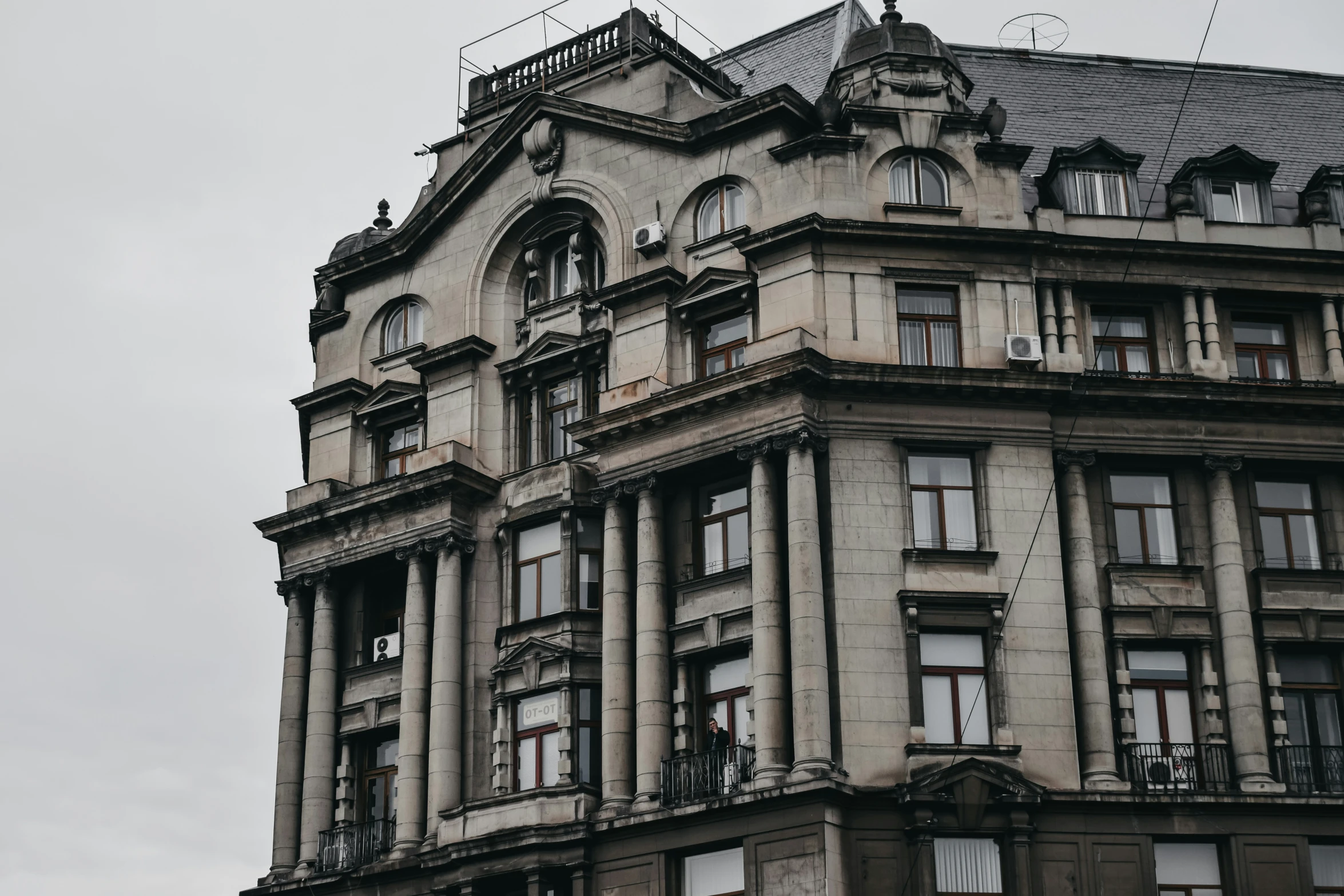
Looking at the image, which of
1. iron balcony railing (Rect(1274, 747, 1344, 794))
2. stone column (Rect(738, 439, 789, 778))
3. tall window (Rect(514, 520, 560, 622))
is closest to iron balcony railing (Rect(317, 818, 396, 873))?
tall window (Rect(514, 520, 560, 622))

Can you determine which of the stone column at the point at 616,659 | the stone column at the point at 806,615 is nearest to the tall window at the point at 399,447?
the stone column at the point at 616,659

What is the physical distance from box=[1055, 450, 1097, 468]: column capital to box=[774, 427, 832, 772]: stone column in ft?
18.5

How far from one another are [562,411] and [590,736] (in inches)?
338

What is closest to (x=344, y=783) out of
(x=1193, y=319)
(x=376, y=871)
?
(x=376, y=871)

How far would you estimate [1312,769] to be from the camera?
40.2 m

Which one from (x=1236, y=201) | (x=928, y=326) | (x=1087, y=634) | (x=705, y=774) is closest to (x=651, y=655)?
(x=705, y=774)

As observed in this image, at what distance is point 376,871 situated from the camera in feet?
143

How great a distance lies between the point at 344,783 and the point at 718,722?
10.9 metres

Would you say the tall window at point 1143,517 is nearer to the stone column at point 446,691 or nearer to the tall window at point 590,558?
the tall window at point 590,558

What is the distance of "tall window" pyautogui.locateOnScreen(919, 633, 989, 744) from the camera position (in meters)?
39.0

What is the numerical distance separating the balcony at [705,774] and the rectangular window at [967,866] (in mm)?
4296

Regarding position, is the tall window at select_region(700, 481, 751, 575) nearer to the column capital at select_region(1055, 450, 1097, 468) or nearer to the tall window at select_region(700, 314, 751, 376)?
the tall window at select_region(700, 314, 751, 376)

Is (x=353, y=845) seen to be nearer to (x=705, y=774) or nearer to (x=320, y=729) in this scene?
(x=320, y=729)

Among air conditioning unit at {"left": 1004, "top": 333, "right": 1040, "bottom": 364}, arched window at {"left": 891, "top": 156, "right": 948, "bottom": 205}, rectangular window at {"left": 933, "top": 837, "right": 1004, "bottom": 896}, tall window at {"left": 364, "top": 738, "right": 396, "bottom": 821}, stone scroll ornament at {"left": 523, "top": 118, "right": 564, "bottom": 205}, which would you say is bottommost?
rectangular window at {"left": 933, "top": 837, "right": 1004, "bottom": 896}
